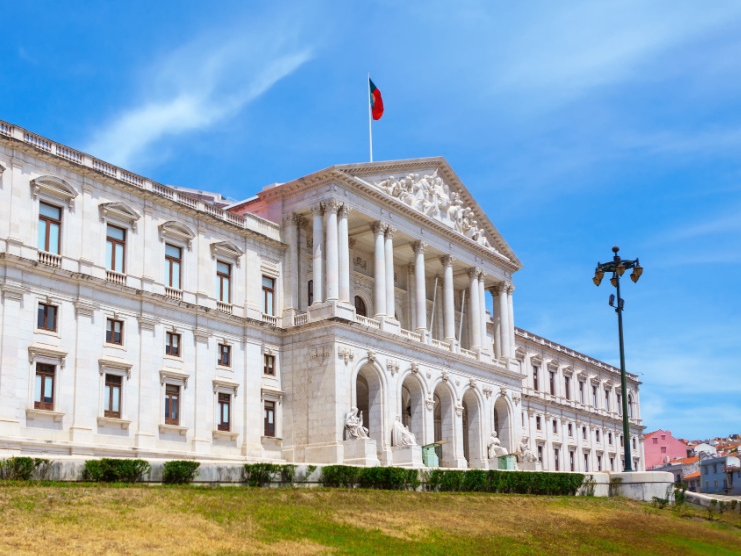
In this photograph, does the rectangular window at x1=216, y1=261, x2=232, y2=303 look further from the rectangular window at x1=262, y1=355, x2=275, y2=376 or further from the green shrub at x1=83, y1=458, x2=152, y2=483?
the green shrub at x1=83, y1=458, x2=152, y2=483

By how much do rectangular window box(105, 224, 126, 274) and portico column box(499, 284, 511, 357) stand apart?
33.2m

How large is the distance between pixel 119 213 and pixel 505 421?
3411 centimetres

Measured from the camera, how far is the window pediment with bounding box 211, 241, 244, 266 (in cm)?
5184

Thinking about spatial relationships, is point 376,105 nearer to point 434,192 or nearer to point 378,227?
point 434,192

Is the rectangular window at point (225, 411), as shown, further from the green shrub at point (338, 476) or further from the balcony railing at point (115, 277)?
the green shrub at point (338, 476)

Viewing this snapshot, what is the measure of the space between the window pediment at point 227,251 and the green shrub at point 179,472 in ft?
69.6

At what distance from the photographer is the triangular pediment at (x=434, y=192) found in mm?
58469

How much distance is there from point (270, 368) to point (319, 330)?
12.1 feet

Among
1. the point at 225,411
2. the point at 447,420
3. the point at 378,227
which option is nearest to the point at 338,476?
the point at 225,411

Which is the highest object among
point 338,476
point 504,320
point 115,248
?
point 115,248

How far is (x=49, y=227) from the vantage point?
1704 inches

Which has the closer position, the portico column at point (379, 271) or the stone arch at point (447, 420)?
the portico column at point (379, 271)

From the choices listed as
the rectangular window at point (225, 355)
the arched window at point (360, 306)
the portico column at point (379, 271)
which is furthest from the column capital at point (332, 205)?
the rectangular window at point (225, 355)

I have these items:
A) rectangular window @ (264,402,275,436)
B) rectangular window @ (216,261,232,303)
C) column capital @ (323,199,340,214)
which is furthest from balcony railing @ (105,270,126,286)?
column capital @ (323,199,340,214)
